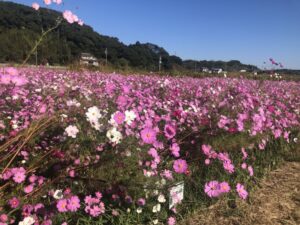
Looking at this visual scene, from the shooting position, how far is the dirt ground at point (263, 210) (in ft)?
9.73

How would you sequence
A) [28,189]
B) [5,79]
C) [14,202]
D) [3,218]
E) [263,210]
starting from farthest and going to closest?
[263,210] < [28,189] < [14,202] < [3,218] < [5,79]

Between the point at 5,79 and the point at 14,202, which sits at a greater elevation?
the point at 5,79

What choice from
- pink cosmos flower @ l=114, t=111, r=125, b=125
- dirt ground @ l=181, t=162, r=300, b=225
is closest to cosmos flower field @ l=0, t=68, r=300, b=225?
pink cosmos flower @ l=114, t=111, r=125, b=125

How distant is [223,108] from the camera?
4.41 m

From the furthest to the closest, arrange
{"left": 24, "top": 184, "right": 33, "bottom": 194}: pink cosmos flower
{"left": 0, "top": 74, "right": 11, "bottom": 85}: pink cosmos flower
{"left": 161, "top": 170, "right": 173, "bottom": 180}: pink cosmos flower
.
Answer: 1. {"left": 161, "top": 170, "right": 173, "bottom": 180}: pink cosmos flower
2. {"left": 24, "top": 184, "right": 33, "bottom": 194}: pink cosmos flower
3. {"left": 0, "top": 74, "right": 11, "bottom": 85}: pink cosmos flower

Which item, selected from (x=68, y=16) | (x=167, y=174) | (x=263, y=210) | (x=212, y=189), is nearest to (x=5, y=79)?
(x=68, y=16)

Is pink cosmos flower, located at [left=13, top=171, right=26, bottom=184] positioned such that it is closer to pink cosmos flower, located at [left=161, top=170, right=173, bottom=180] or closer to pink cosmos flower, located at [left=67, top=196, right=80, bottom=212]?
pink cosmos flower, located at [left=67, top=196, right=80, bottom=212]

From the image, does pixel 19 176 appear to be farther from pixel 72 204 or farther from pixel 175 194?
pixel 175 194

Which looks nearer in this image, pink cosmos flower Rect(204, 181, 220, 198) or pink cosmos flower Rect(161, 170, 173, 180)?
pink cosmos flower Rect(204, 181, 220, 198)

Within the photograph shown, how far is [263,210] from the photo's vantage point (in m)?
3.17

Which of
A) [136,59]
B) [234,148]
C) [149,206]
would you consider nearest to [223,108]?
[234,148]

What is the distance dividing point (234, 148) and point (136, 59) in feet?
108

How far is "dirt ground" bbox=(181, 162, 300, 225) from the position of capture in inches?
117

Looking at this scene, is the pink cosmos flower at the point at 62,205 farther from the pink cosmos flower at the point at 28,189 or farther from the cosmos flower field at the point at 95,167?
the pink cosmos flower at the point at 28,189
